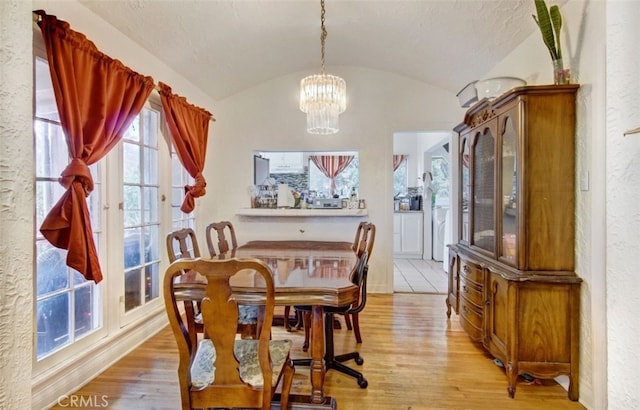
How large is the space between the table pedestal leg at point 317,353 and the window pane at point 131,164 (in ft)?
6.23

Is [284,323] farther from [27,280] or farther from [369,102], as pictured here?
[369,102]

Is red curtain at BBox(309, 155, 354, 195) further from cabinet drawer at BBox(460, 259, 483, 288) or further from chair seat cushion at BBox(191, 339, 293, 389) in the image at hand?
chair seat cushion at BBox(191, 339, 293, 389)

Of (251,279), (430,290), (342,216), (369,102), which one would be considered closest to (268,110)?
(369,102)

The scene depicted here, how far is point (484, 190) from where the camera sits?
2.54m

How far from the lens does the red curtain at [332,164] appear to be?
7.29 metres

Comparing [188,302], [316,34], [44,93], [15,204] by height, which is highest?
[316,34]

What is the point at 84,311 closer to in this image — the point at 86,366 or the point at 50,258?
the point at 86,366

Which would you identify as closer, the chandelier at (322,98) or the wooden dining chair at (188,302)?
the wooden dining chair at (188,302)

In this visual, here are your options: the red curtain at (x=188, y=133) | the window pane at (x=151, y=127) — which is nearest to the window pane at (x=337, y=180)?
the red curtain at (x=188, y=133)

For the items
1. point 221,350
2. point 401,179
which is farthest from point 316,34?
point 401,179

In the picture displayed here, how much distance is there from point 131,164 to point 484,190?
2.88 m

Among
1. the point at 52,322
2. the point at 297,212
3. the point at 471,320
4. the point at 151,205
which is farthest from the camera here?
the point at 297,212

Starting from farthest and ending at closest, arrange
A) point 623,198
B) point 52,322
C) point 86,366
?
point 86,366 < point 52,322 < point 623,198

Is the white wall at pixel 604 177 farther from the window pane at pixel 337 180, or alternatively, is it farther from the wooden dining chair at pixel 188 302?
the window pane at pixel 337 180
